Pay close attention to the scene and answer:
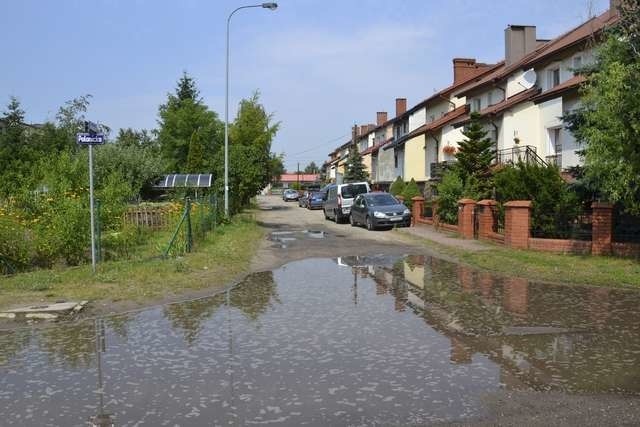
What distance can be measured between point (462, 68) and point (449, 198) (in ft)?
89.6

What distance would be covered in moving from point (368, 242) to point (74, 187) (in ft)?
30.5

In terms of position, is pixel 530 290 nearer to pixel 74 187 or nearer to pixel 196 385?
pixel 196 385

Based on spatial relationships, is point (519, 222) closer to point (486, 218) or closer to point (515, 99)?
point (486, 218)

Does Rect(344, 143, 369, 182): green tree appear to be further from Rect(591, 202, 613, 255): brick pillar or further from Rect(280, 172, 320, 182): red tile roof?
Rect(280, 172, 320, 182): red tile roof

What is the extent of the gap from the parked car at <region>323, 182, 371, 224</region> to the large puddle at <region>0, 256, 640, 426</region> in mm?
21785

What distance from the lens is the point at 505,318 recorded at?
8.67m

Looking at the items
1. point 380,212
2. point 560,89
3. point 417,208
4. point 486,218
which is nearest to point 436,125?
point 417,208

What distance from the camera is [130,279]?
11688 mm

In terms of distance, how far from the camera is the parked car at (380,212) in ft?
86.7

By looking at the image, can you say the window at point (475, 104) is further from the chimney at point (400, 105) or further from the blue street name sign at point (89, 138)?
the chimney at point (400, 105)

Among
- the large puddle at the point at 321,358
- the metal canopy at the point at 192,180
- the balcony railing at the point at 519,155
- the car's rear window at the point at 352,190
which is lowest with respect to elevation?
the large puddle at the point at 321,358

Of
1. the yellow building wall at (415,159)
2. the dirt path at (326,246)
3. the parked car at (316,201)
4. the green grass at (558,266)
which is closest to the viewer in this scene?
the green grass at (558,266)

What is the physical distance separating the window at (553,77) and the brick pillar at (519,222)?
1284 centimetres

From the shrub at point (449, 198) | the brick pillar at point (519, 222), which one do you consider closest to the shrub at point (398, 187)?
the shrub at point (449, 198)
